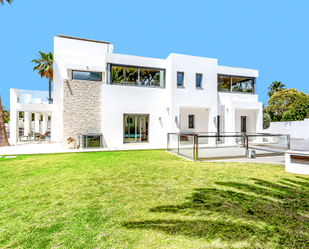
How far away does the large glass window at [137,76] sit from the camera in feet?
43.7

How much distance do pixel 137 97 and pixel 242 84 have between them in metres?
10.5

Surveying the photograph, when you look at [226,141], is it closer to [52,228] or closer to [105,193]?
[105,193]

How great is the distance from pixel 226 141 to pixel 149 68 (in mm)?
8768

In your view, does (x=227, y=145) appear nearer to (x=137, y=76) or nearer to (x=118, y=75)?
(x=137, y=76)

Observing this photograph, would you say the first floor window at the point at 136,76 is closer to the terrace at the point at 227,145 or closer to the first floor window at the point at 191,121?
the first floor window at the point at 191,121

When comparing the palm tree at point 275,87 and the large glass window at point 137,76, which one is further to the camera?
the palm tree at point 275,87

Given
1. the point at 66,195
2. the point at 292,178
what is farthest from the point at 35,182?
the point at 292,178

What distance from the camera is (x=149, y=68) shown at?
1402 centimetres

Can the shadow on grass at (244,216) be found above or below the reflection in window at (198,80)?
below

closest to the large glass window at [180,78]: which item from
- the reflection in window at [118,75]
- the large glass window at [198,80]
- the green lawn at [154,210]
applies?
the large glass window at [198,80]

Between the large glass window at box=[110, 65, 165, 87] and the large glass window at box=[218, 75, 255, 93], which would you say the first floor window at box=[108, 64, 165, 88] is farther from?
the large glass window at box=[218, 75, 255, 93]

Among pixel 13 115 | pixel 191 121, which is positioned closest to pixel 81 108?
pixel 13 115

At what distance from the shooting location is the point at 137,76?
1383 cm

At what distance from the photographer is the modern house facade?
12.9 m
